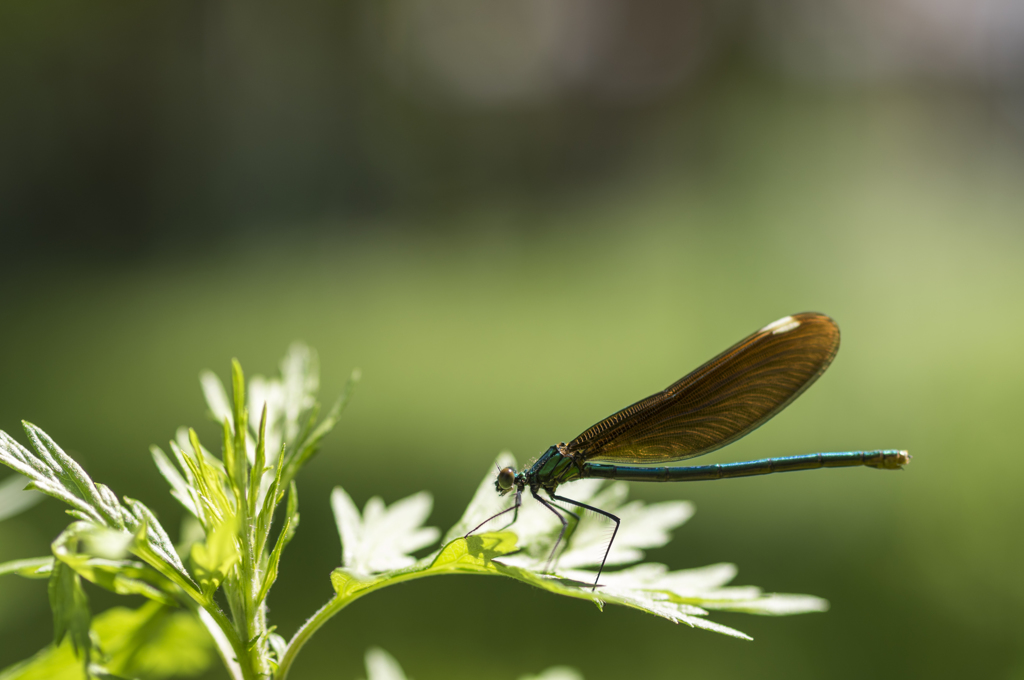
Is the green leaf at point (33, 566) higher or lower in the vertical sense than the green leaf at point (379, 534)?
higher

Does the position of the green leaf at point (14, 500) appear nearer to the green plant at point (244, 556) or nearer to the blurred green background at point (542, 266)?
the green plant at point (244, 556)

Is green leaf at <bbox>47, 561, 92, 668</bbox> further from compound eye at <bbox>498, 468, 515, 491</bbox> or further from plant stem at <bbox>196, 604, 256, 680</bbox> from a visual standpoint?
compound eye at <bbox>498, 468, 515, 491</bbox>

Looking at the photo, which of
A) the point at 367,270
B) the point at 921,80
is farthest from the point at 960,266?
the point at 367,270

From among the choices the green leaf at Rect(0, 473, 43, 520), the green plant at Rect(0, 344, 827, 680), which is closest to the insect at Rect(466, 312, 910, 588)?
the green plant at Rect(0, 344, 827, 680)

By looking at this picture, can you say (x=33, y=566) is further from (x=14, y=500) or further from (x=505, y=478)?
(x=505, y=478)

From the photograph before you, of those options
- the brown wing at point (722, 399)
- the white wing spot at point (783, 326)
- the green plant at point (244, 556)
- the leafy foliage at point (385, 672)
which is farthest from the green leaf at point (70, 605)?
the white wing spot at point (783, 326)

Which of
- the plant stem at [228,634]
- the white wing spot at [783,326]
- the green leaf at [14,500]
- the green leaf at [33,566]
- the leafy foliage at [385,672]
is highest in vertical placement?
the white wing spot at [783,326]

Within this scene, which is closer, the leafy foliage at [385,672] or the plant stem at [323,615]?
the plant stem at [323,615]
